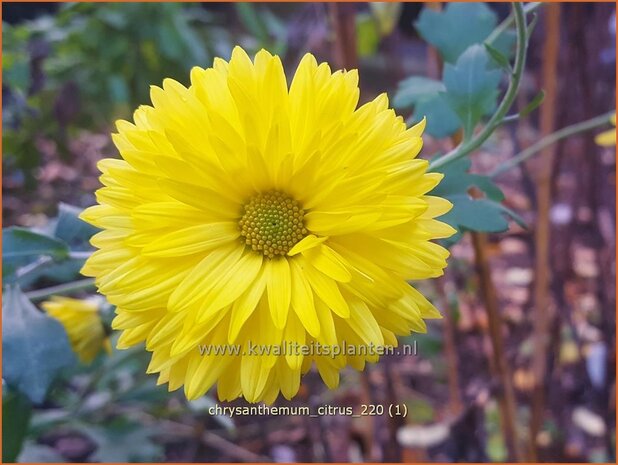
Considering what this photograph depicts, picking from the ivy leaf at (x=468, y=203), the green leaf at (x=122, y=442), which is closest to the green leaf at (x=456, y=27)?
the ivy leaf at (x=468, y=203)

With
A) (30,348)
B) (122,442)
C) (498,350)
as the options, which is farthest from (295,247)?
(122,442)

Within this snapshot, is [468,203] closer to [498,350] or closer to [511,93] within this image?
[511,93]

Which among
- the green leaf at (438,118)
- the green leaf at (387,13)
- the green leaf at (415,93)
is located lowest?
the green leaf at (438,118)

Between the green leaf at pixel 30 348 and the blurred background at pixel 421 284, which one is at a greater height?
the blurred background at pixel 421 284

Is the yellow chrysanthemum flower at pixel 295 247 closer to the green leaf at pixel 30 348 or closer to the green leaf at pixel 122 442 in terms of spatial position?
the green leaf at pixel 30 348

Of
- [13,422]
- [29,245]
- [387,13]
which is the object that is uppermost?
[387,13]

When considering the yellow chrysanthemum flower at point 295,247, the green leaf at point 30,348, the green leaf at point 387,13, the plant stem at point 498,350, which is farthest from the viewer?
the green leaf at point 387,13

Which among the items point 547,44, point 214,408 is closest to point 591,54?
point 547,44
